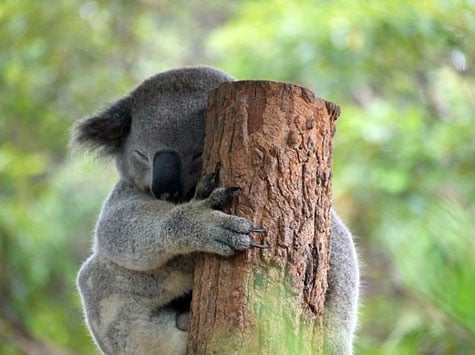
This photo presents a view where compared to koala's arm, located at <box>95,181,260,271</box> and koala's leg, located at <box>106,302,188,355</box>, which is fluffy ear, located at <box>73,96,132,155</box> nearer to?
koala's arm, located at <box>95,181,260,271</box>

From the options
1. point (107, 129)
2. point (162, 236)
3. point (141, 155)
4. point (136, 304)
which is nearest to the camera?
point (162, 236)

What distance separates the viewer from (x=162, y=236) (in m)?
2.78

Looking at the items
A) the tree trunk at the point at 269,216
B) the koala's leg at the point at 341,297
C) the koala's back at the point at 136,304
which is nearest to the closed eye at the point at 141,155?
the koala's back at the point at 136,304

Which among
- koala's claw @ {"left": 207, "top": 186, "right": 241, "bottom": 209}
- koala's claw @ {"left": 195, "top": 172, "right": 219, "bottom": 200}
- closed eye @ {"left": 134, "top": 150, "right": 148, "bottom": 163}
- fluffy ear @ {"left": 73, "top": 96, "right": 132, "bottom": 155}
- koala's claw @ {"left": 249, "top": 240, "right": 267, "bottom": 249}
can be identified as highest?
fluffy ear @ {"left": 73, "top": 96, "right": 132, "bottom": 155}

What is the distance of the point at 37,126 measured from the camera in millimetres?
9266

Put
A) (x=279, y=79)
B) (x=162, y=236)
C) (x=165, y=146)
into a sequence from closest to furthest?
(x=162, y=236) < (x=165, y=146) < (x=279, y=79)

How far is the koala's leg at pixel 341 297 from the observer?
289 centimetres

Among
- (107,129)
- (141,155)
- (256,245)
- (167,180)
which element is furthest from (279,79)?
(256,245)

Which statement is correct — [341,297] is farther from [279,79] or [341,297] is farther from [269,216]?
[279,79]

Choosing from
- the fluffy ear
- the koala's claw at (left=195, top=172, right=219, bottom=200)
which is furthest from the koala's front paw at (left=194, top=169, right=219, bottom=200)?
the fluffy ear

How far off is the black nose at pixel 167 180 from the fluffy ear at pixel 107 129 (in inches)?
23.6

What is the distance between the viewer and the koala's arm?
248 cm

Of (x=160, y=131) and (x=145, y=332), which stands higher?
(x=160, y=131)

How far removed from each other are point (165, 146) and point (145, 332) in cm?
76
